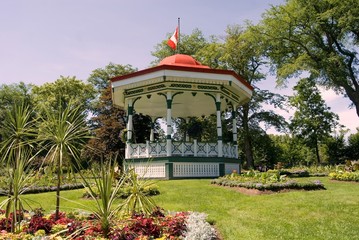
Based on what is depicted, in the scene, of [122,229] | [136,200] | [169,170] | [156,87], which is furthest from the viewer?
[156,87]

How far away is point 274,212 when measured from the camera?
7668 millimetres

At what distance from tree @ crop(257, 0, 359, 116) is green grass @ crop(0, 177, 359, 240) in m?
18.9

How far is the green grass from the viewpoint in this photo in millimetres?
6246

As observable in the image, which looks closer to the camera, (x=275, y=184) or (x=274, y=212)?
(x=274, y=212)

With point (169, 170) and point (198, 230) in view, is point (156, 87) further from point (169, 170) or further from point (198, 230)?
point (198, 230)

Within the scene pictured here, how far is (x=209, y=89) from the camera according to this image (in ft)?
58.9

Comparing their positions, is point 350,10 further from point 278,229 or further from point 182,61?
point 278,229

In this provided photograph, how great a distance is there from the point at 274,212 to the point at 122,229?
13.5 ft

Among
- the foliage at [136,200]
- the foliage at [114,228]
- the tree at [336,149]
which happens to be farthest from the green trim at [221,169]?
the tree at [336,149]

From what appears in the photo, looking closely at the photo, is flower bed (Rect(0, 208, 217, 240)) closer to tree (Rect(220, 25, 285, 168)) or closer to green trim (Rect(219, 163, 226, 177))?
green trim (Rect(219, 163, 226, 177))

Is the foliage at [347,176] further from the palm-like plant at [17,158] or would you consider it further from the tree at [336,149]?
the tree at [336,149]

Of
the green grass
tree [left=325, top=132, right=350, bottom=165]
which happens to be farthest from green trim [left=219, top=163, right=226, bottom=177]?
tree [left=325, top=132, right=350, bottom=165]

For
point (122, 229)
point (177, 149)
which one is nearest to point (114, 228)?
point (122, 229)

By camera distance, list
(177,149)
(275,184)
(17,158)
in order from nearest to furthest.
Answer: (17,158) < (275,184) < (177,149)
